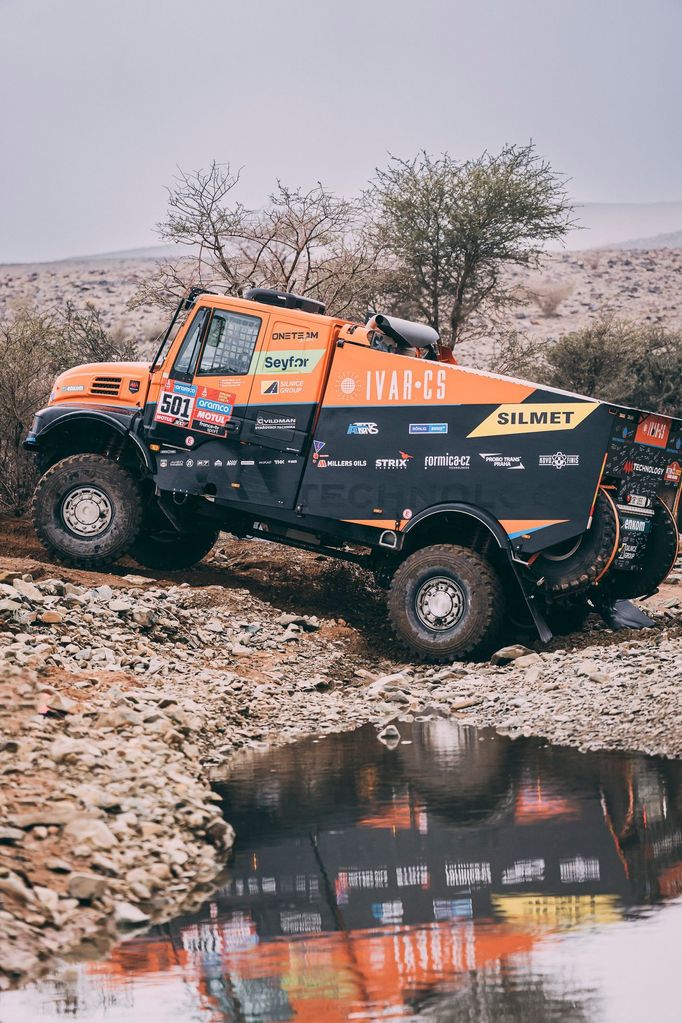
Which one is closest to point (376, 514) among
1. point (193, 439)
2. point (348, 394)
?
point (348, 394)

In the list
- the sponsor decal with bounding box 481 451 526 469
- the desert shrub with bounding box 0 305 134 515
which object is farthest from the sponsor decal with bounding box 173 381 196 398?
the desert shrub with bounding box 0 305 134 515

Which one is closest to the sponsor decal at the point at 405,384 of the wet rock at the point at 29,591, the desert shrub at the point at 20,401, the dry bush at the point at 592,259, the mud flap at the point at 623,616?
the mud flap at the point at 623,616

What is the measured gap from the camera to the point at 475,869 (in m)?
6.92

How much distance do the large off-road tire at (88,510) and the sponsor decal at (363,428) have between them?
2.55m

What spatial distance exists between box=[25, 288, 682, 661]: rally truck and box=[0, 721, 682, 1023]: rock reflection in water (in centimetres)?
334

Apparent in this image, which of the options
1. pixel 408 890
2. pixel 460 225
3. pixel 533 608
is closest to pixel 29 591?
pixel 533 608

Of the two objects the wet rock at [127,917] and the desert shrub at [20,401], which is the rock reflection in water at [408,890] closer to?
the wet rock at [127,917]

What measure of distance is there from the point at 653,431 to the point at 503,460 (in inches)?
54.3

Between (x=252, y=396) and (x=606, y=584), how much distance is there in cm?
389

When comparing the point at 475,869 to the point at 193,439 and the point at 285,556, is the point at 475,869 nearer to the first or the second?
the point at 193,439

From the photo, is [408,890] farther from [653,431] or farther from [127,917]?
[653,431]

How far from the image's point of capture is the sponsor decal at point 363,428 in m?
13.3

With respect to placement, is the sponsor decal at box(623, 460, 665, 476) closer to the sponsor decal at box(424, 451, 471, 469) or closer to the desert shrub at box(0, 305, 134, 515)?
the sponsor decal at box(424, 451, 471, 469)

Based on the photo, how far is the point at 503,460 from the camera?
42.3 ft
